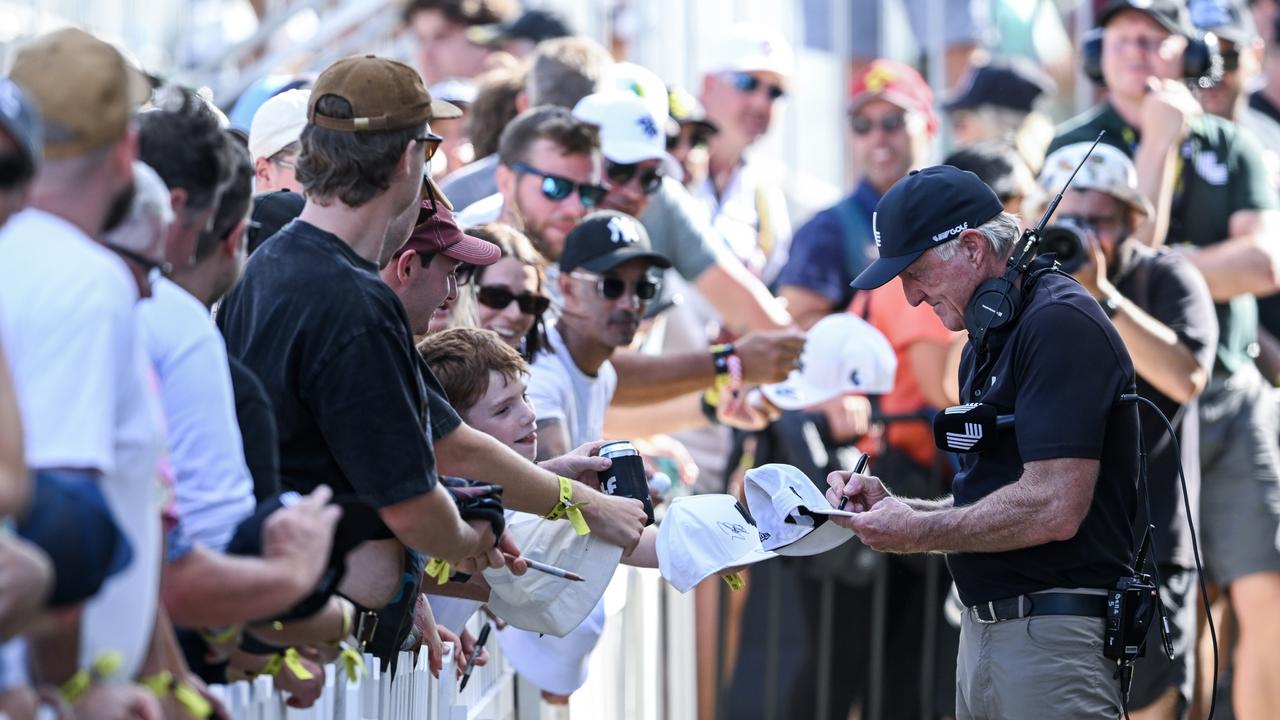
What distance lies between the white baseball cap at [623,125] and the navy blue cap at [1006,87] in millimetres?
2374

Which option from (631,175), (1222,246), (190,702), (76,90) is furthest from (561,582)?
(1222,246)

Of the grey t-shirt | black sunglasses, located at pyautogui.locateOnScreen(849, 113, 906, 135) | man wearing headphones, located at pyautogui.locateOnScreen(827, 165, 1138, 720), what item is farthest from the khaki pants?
black sunglasses, located at pyautogui.locateOnScreen(849, 113, 906, 135)

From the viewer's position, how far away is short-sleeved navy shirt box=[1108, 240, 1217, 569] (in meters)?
5.97

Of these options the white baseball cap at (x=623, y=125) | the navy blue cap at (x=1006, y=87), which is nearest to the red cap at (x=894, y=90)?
the navy blue cap at (x=1006, y=87)

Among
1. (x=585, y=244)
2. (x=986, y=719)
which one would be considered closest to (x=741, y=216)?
(x=585, y=244)

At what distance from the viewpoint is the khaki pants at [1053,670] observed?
163 inches

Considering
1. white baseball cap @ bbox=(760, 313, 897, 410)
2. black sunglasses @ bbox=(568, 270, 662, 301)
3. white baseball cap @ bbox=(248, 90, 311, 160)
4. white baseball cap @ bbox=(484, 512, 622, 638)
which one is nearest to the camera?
white baseball cap @ bbox=(484, 512, 622, 638)

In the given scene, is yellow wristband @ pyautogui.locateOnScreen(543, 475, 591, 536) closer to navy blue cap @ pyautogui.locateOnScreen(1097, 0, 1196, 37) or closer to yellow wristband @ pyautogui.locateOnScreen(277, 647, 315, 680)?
yellow wristband @ pyautogui.locateOnScreen(277, 647, 315, 680)

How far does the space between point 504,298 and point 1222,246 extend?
3.09 m

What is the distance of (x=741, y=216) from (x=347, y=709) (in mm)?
4757

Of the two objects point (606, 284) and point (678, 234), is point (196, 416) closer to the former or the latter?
point (606, 284)

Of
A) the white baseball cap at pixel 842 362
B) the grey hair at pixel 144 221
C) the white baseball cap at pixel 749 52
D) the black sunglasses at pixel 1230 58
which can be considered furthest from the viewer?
the white baseball cap at pixel 749 52

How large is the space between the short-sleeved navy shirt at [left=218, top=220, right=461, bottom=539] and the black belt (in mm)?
1472

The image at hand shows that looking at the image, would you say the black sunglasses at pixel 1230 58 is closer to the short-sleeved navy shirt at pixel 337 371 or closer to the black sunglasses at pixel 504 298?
the black sunglasses at pixel 504 298
